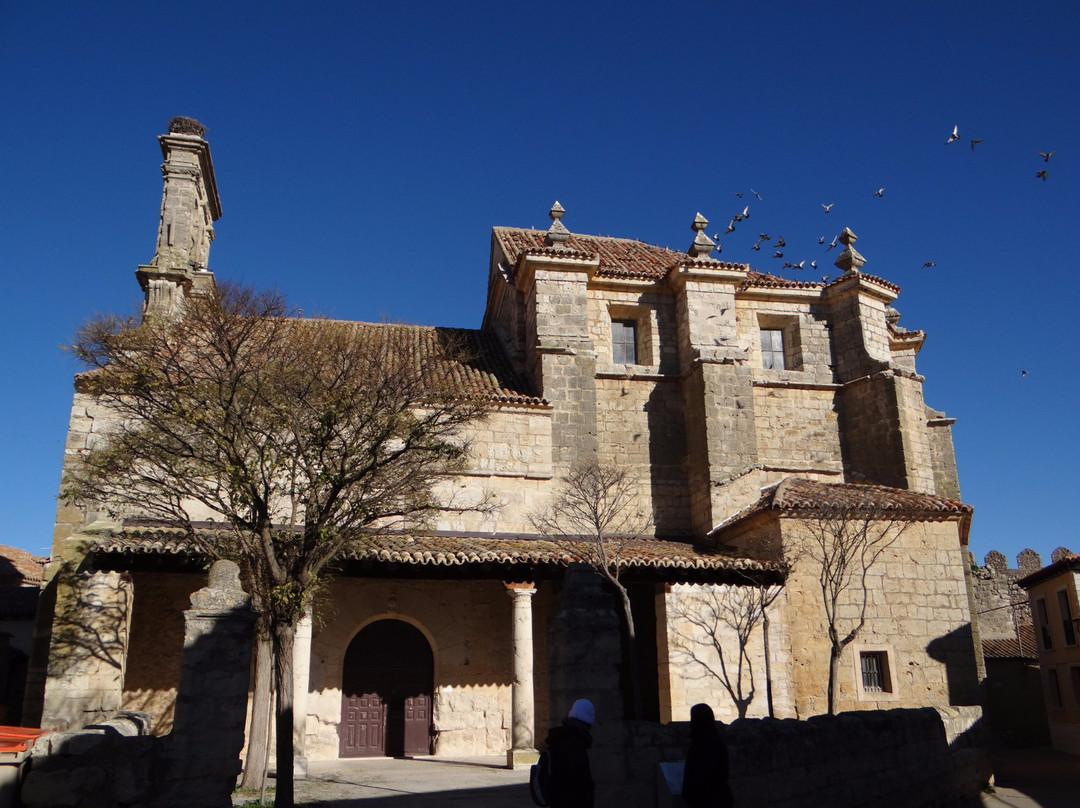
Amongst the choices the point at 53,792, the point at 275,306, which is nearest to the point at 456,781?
the point at 53,792

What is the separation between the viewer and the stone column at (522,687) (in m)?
12.2

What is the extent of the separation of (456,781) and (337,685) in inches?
175

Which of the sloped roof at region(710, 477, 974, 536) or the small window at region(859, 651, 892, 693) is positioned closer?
the small window at region(859, 651, 892, 693)

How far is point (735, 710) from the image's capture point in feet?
45.5

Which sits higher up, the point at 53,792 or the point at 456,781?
the point at 53,792

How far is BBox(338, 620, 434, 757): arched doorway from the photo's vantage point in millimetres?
15000

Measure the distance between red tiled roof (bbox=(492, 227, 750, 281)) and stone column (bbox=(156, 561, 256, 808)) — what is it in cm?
1257

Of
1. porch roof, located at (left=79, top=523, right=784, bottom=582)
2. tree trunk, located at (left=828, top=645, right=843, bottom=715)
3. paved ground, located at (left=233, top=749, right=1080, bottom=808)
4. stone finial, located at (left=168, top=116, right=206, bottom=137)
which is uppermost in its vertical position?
stone finial, located at (left=168, top=116, right=206, bottom=137)

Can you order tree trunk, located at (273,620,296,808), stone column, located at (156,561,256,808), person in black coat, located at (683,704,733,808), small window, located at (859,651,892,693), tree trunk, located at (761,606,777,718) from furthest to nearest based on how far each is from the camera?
small window, located at (859,651,892,693), tree trunk, located at (761,606,777,718), tree trunk, located at (273,620,296,808), stone column, located at (156,561,256,808), person in black coat, located at (683,704,733,808)

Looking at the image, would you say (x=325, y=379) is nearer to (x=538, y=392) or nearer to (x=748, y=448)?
(x=538, y=392)

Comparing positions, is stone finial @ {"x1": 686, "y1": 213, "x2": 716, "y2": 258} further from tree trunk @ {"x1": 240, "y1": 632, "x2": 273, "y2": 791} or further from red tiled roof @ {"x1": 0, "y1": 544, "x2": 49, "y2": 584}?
red tiled roof @ {"x1": 0, "y1": 544, "x2": 49, "y2": 584}

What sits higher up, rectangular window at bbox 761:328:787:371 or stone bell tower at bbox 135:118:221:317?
stone bell tower at bbox 135:118:221:317

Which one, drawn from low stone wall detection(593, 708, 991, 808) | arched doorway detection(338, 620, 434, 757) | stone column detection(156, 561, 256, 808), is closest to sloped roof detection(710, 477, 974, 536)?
low stone wall detection(593, 708, 991, 808)

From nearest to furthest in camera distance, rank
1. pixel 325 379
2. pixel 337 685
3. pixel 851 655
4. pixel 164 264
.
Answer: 1. pixel 325 379
2. pixel 851 655
3. pixel 337 685
4. pixel 164 264
